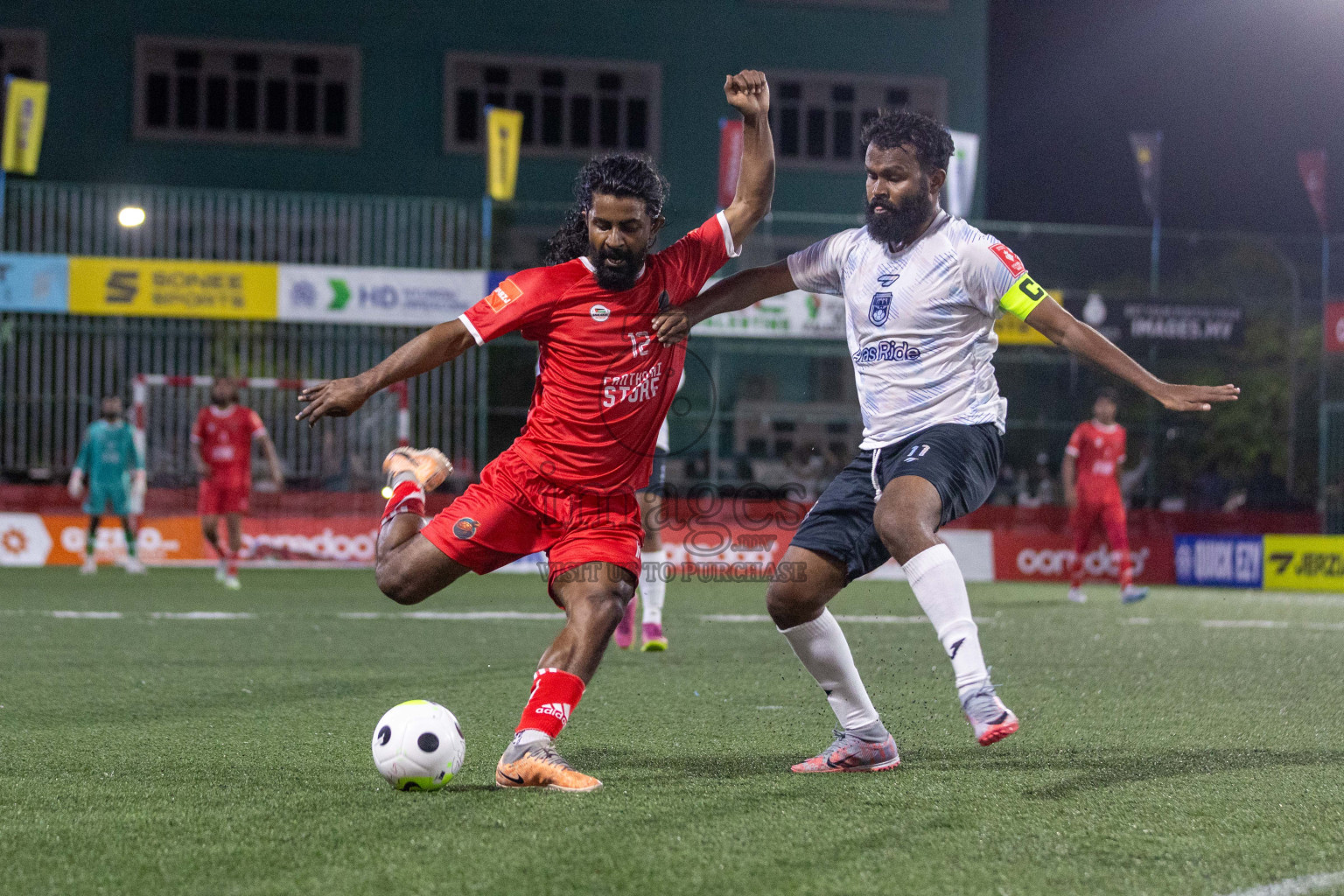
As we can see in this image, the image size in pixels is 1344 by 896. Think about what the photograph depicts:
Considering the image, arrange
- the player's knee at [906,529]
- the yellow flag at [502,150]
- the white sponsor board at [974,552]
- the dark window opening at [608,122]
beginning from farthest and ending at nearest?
the dark window opening at [608,122], the yellow flag at [502,150], the white sponsor board at [974,552], the player's knee at [906,529]

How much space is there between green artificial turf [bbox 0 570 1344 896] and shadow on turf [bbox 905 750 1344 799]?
22 mm

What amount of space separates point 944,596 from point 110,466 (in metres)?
14.6

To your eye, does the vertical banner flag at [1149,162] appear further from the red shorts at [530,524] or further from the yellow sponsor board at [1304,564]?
the red shorts at [530,524]

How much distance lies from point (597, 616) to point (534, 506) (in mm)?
457

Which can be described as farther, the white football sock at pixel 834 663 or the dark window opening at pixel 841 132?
the dark window opening at pixel 841 132

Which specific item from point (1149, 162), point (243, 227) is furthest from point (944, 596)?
point (1149, 162)

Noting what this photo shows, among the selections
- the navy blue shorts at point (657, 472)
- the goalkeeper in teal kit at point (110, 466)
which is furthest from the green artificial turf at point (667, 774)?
the goalkeeper in teal kit at point (110, 466)

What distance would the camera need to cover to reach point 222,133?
2961 cm

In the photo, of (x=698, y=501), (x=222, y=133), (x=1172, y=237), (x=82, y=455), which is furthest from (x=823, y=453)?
(x=222, y=133)

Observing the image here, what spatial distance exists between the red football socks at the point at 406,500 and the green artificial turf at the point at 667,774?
33.7 inches

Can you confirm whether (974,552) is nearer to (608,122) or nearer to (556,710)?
(556,710)

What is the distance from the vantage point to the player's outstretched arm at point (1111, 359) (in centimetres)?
468

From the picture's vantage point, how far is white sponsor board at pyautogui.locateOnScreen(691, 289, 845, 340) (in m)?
20.1

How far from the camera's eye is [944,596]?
14.9ft
